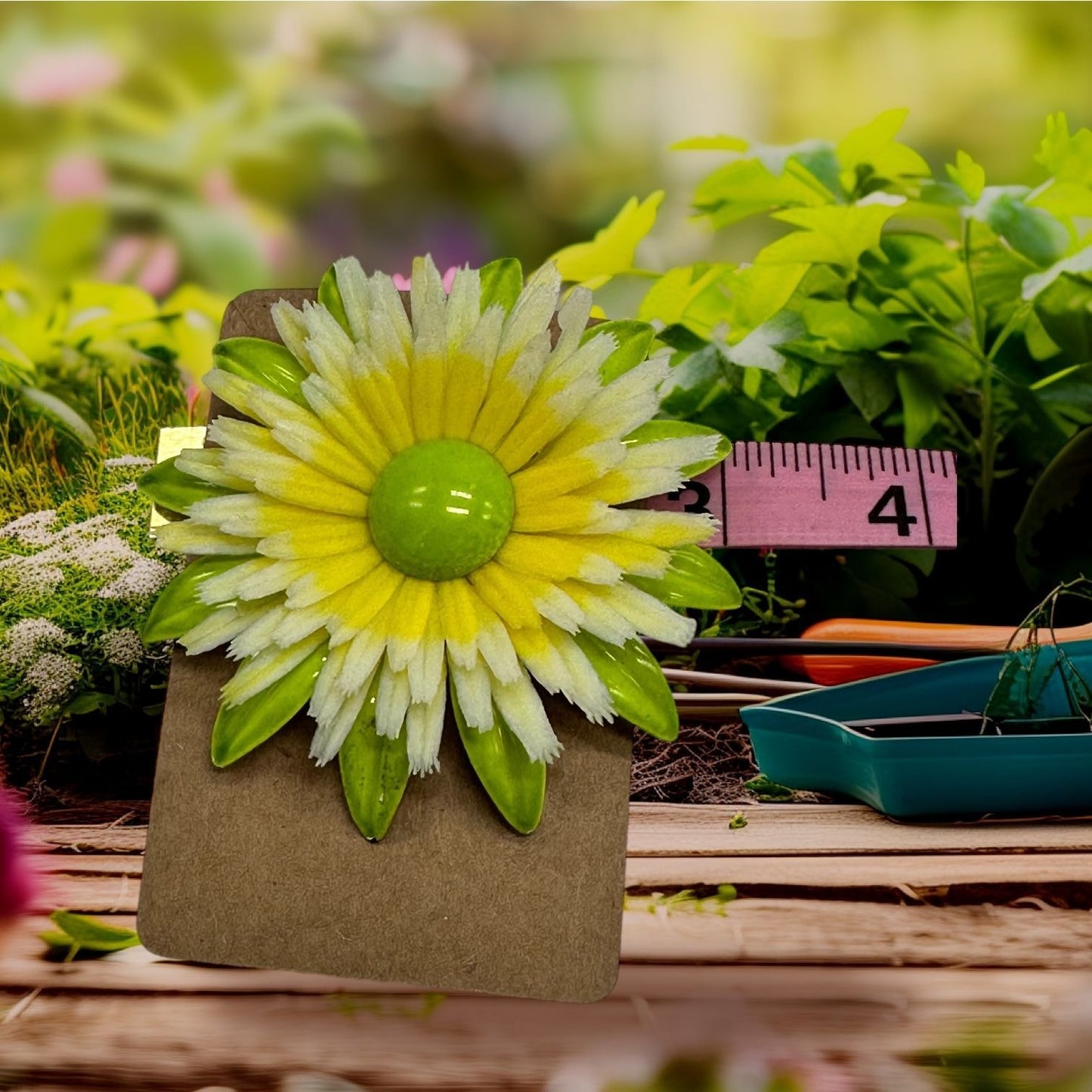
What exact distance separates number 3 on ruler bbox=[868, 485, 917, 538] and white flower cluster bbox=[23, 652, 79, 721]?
1.15ft

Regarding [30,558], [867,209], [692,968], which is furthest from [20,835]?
[867,209]

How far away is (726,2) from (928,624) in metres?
0.70

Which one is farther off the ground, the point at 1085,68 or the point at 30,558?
the point at 1085,68

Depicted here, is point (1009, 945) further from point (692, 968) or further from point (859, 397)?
point (859, 397)

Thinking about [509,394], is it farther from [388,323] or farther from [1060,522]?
[1060,522]

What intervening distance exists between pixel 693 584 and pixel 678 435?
0.06 m

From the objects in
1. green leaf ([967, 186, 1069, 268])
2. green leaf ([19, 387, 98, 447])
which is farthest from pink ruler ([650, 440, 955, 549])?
green leaf ([19, 387, 98, 447])

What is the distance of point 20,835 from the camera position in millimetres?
442

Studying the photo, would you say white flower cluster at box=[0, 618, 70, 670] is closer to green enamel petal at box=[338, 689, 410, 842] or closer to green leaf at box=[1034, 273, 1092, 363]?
green enamel petal at box=[338, 689, 410, 842]

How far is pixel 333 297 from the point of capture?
0.39m

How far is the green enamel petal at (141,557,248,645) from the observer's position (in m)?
0.37

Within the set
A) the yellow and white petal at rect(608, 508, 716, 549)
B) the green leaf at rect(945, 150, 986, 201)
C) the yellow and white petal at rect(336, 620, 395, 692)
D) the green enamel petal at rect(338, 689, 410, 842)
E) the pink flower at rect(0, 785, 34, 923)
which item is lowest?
the pink flower at rect(0, 785, 34, 923)

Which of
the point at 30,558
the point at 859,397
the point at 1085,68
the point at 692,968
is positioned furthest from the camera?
the point at 1085,68

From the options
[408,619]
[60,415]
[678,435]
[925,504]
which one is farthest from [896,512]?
[60,415]
